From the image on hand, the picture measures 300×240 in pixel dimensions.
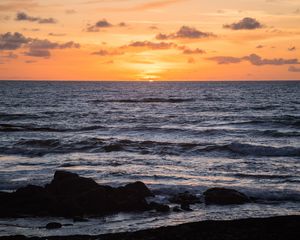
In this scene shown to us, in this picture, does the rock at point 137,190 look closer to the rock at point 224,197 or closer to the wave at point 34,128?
the rock at point 224,197

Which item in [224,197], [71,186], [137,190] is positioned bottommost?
[224,197]

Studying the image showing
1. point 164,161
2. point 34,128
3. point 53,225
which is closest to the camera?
point 53,225

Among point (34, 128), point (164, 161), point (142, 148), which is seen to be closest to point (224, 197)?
point (164, 161)

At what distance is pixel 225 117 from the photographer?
52.0m

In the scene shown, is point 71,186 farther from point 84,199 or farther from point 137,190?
point 137,190

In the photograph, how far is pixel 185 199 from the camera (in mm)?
16125

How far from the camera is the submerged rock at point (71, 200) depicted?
47.7 ft

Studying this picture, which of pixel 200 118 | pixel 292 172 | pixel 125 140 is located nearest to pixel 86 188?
pixel 292 172

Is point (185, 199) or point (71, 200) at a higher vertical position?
point (71, 200)

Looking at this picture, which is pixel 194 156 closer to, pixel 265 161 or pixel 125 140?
pixel 265 161

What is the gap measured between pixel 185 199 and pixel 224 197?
55.9 inches

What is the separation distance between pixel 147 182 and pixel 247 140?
15.8 m

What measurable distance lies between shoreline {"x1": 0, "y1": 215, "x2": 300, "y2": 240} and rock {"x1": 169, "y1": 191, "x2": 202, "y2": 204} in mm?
2917

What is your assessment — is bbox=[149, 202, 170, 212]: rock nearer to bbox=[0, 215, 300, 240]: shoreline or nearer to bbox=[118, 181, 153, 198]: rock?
bbox=[118, 181, 153, 198]: rock
